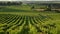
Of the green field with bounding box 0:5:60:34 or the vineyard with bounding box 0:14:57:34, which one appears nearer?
the vineyard with bounding box 0:14:57:34

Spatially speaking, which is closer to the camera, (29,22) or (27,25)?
(27,25)

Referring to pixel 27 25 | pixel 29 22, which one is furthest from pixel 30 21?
pixel 27 25

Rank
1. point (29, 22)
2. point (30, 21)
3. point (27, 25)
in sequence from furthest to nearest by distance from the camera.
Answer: point (30, 21)
point (29, 22)
point (27, 25)

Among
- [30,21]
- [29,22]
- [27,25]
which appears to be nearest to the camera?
[27,25]

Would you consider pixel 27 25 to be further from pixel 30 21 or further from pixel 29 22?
pixel 30 21

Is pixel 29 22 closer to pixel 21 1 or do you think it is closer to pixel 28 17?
pixel 28 17

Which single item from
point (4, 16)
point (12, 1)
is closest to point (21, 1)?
point (12, 1)

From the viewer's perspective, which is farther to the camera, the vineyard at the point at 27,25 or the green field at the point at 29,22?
the green field at the point at 29,22
